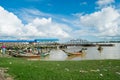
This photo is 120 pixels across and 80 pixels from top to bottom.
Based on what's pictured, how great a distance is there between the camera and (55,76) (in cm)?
1185

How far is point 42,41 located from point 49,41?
9.05 meters

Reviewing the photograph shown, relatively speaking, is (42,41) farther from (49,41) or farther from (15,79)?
(15,79)

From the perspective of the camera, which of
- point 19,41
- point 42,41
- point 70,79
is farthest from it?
point 42,41

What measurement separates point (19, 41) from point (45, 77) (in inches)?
4914

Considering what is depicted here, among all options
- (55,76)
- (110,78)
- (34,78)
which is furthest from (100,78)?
(34,78)

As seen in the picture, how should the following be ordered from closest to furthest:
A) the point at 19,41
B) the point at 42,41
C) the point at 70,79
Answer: the point at 70,79, the point at 19,41, the point at 42,41

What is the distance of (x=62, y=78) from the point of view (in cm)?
1141

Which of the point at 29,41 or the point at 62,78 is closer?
the point at 62,78

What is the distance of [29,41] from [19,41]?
6.41 m

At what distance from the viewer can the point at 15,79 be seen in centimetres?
1137

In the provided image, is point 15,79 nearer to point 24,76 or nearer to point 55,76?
point 24,76

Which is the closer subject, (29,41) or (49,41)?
(29,41)

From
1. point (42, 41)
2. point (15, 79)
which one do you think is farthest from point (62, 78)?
point (42, 41)

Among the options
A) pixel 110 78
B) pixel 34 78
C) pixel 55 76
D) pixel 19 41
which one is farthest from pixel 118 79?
pixel 19 41
